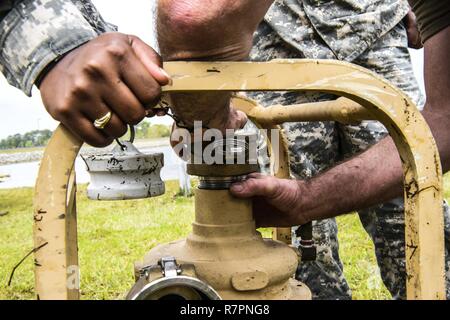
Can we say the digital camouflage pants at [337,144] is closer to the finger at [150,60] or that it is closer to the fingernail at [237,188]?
the fingernail at [237,188]

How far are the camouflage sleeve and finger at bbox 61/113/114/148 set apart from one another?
0.40 feet

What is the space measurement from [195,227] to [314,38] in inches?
44.2

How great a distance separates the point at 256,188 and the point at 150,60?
0.49m

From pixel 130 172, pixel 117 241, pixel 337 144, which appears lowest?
pixel 130 172

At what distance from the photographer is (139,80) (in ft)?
2.81

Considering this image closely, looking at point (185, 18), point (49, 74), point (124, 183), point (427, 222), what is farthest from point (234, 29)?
point (124, 183)

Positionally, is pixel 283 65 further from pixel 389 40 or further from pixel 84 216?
pixel 84 216

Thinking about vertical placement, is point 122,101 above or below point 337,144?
below

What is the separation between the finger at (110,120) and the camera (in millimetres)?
851

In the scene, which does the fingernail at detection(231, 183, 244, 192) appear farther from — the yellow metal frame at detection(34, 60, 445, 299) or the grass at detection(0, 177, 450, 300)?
the grass at detection(0, 177, 450, 300)

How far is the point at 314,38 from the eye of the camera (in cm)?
218

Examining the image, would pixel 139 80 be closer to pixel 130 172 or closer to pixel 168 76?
pixel 168 76

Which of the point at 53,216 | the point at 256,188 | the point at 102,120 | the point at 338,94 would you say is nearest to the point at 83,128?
the point at 102,120

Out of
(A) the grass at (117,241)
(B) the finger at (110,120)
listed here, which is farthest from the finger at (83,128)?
(A) the grass at (117,241)
